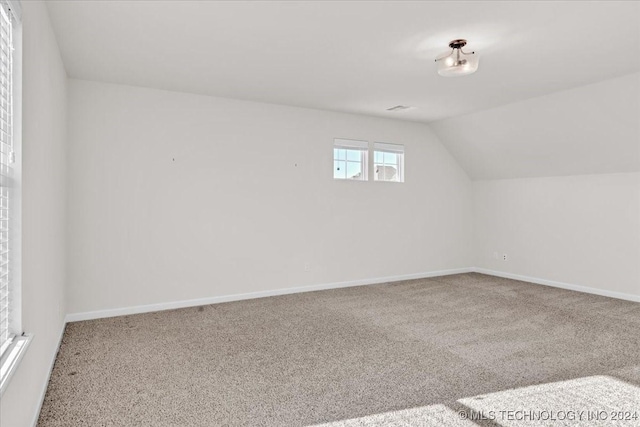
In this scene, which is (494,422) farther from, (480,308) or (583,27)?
(583,27)

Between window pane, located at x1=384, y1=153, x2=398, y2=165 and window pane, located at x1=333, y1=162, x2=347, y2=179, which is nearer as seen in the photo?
window pane, located at x1=333, y1=162, x2=347, y2=179

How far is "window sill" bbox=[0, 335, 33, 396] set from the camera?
1.46 metres

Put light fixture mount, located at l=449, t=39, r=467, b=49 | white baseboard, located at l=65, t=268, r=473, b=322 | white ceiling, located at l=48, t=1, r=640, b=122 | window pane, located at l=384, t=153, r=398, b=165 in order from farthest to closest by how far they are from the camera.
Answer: window pane, located at l=384, t=153, r=398, b=165
white baseboard, located at l=65, t=268, r=473, b=322
light fixture mount, located at l=449, t=39, r=467, b=49
white ceiling, located at l=48, t=1, r=640, b=122

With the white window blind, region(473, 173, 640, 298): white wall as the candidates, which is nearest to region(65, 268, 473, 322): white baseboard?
region(473, 173, 640, 298): white wall

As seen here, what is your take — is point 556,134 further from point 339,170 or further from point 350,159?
point 339,170

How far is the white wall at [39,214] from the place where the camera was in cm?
188

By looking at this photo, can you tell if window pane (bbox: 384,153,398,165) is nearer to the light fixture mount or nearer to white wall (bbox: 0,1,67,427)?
the light fixture mount

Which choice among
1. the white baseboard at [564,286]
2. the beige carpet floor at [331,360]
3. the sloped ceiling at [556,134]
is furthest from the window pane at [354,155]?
the white baseboard at [564,286]

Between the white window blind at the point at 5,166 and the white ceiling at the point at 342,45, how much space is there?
1.09 meters

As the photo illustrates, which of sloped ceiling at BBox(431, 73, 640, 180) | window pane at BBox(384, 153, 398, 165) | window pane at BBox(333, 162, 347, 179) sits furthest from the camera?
window pane at BBox(384, 153, 398, 165)

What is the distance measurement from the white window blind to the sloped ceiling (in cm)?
497

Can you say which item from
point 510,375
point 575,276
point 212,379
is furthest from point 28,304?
point 575,276

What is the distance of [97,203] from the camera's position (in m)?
4.11

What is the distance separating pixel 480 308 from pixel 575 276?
193 cm
